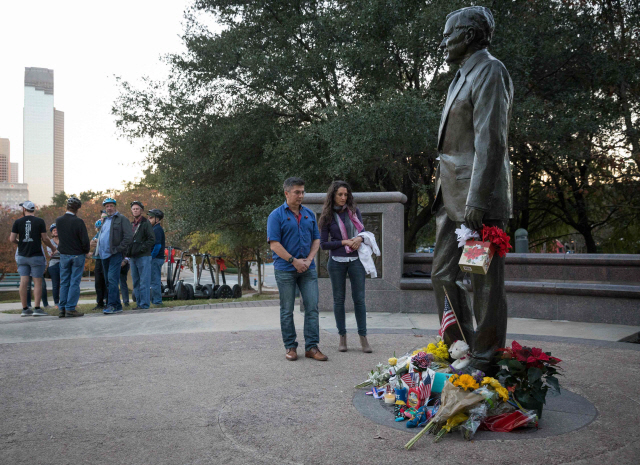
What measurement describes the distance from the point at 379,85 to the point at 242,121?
409 centimetres

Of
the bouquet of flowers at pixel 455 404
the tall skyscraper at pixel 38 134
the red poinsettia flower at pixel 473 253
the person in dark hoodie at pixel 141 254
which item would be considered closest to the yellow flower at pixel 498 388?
the bouquet of flowers at pixel 455 404

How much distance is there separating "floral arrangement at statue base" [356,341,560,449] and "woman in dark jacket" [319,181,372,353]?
2026 millimetres

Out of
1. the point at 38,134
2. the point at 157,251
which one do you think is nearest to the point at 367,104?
the point at 157,251

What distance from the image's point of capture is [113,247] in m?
9.85

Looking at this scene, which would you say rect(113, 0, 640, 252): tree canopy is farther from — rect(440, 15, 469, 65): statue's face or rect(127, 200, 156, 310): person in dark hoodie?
rect(440, 15, 469, 65): statue's face

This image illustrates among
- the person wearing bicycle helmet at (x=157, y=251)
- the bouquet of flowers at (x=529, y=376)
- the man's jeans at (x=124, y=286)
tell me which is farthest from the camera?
the person wearing bicycle helmet at (x=157, y=251)

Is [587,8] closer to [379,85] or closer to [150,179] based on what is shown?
[379,85]

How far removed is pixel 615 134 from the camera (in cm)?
1518

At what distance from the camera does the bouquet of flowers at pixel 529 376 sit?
3.40 meters

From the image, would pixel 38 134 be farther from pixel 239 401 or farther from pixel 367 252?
pixel 239 401

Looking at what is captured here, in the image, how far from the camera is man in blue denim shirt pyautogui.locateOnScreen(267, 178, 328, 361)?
217 inches

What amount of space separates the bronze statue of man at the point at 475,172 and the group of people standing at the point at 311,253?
5.55ft

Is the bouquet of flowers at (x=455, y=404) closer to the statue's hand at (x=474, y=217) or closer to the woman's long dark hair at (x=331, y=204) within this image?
the statue's hand at (x=474, y=217)

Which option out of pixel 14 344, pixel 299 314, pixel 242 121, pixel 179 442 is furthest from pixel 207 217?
pixel 179 442
